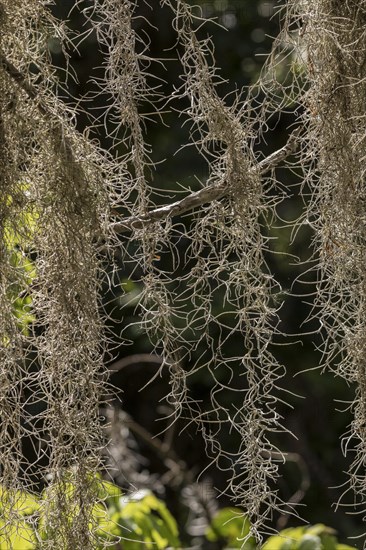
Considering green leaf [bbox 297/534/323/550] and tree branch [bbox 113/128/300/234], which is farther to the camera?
green leaf [bbox 297/534/323/550]

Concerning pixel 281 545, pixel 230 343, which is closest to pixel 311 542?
pixel 281 545

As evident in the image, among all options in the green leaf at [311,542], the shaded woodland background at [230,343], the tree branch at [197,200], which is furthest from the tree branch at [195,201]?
the shaded woodland background at [230,343]

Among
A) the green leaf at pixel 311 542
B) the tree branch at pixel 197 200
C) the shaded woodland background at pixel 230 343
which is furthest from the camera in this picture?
the shaded woodland background at pixel 230 343

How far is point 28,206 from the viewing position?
1024 millimetres

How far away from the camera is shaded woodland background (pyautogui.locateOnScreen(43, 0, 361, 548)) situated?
2656mm

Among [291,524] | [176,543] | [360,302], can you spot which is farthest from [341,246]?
[291,524]

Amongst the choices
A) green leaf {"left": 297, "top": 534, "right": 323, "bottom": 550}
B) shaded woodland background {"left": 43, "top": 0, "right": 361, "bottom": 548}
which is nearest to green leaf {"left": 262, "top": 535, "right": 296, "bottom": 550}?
green leaf {"left": 297, "top": 534, "right": 323, "bottom": 550}

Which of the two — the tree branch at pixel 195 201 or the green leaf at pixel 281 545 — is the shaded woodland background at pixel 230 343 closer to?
the green leaf at pixel 281 545

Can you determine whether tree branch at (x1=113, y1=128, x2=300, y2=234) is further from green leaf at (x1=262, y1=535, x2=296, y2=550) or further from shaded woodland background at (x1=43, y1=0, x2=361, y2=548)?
shaded woodland background at (x1=43, y1=0, x2=361, y2=548)

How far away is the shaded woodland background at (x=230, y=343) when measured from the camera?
2.66 meters

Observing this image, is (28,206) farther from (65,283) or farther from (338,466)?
(338,466)

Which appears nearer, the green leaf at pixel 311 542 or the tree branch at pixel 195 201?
the tree branch at pixel 195 201

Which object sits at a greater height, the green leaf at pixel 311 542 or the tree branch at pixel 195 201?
the tree branch at pixel 195 201

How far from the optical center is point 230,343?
274 centimetres
